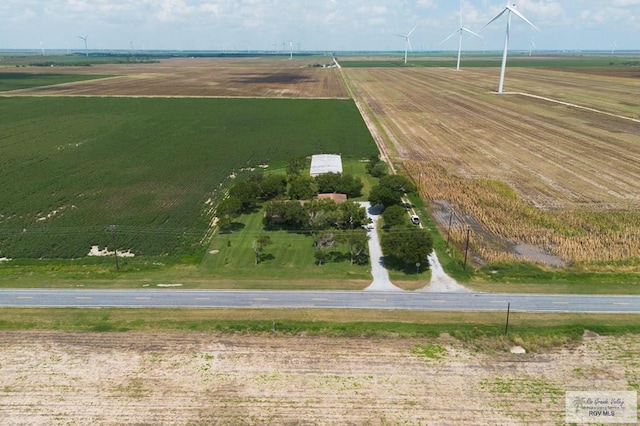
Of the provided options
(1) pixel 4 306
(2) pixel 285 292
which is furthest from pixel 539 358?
(1) pixel 4 306

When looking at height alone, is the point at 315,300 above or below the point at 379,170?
below

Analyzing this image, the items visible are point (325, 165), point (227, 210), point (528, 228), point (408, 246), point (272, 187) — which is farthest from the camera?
point (325, 165)

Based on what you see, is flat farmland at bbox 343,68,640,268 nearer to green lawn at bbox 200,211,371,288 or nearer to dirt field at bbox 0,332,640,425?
green lawn at bbox 200,211,371,288

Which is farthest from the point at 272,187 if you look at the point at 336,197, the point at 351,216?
the point at 351,216

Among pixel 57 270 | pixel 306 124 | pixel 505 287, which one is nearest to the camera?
pixel 505 287

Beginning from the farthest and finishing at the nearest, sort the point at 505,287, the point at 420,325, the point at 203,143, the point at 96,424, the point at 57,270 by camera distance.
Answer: the point at 203,143
the point at 57,270
the point at 505,287
the point at 420,325
the point at 96,424

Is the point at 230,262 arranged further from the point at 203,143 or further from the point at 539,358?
the point at 203,143

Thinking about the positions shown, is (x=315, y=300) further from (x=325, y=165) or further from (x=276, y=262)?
(x=325, y=165)

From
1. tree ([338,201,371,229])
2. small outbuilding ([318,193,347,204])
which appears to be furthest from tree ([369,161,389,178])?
tree ([338,201,371,229])
